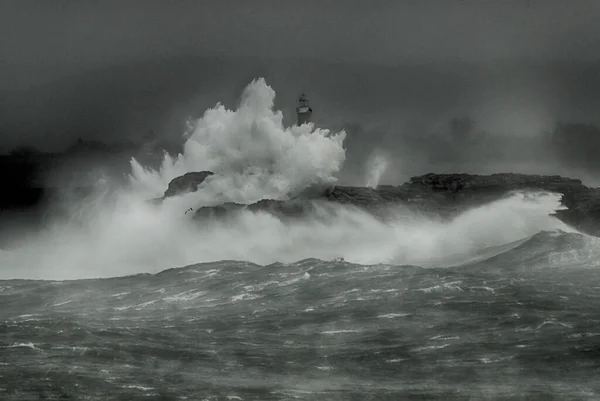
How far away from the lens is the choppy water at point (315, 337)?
5341 cm

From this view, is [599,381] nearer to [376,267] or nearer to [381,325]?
[381,325]

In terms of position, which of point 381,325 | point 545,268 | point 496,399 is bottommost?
point 496,399

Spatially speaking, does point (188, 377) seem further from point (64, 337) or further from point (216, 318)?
point (216, 318)

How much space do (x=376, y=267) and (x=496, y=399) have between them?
65.3 m

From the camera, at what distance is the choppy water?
53406mm

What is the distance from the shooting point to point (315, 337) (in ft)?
236

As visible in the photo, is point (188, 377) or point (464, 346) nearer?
point (188, 377)

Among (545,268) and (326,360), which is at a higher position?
(545,268)

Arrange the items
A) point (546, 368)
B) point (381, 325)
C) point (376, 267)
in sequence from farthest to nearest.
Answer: point (376, 267) < point (381, 325) < point (546, 368)

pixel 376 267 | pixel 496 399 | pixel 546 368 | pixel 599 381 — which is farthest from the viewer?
pixel 376 267

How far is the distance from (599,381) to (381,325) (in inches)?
974

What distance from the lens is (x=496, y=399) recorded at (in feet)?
165

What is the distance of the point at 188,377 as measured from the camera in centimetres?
5622

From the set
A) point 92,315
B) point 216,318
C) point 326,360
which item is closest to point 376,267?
point 216,318
